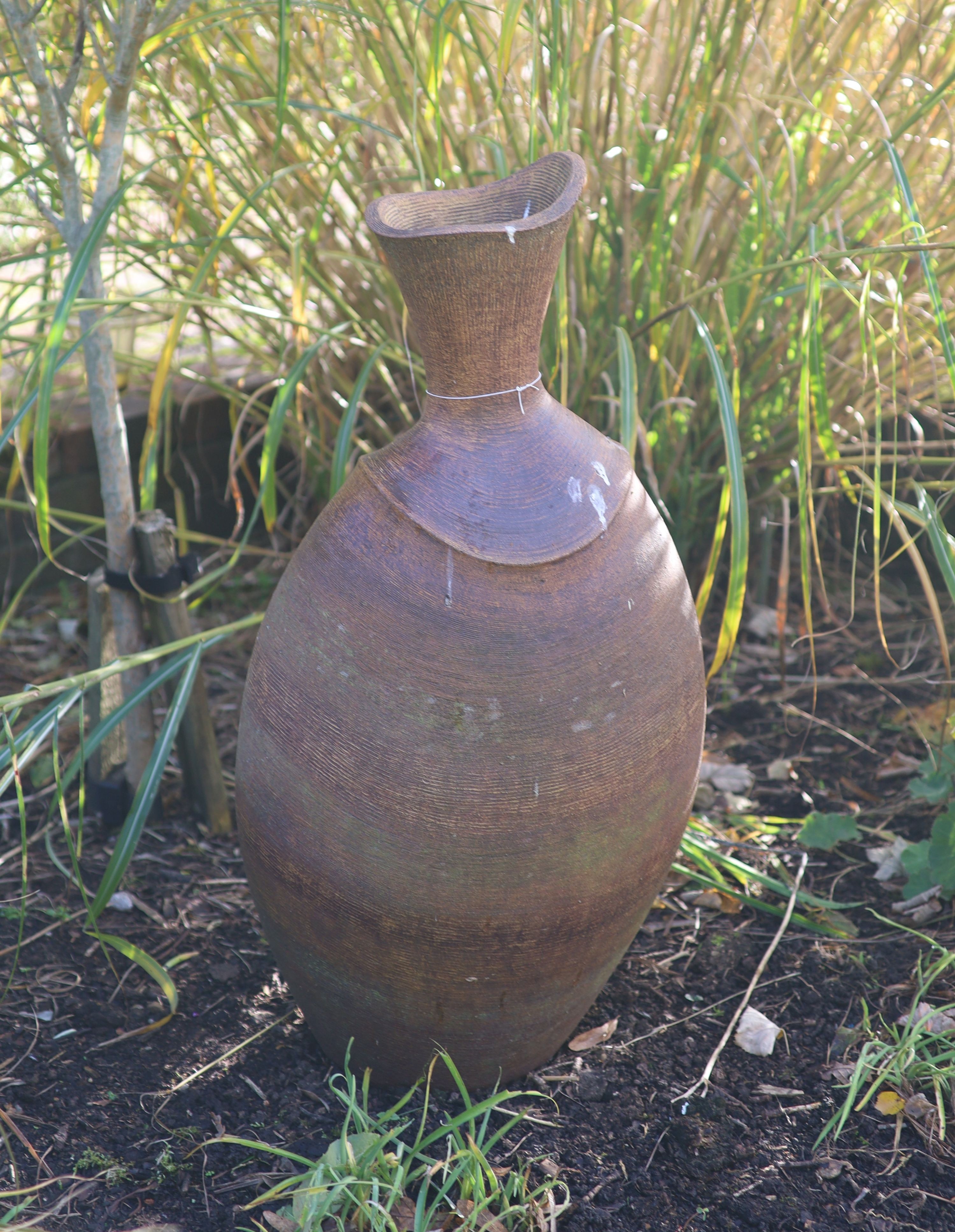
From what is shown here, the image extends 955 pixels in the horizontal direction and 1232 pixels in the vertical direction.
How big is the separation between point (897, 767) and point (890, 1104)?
0.91 meters

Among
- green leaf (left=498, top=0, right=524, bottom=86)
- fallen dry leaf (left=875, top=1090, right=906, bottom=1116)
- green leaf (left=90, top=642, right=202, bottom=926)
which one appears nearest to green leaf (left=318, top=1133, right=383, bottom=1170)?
green leaf (left=90, top=642, right=202, bottom=926)

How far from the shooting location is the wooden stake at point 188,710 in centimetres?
186

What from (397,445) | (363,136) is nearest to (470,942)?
(397,445)

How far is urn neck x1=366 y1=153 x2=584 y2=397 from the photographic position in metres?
1.21

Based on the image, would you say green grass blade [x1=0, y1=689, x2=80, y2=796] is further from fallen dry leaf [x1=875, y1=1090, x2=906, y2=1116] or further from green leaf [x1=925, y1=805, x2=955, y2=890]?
green leaf [x1=925, y1=805, x2=955, y2=890]

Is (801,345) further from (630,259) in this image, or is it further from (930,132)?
(930,132)

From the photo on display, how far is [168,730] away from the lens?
A: 1712mm

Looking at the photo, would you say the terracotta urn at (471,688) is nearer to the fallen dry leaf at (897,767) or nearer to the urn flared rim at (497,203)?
the urn flared rim at (497,203)

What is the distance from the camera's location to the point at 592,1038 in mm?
1560

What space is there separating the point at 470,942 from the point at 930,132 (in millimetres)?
2200

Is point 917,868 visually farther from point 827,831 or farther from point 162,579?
point 162,579

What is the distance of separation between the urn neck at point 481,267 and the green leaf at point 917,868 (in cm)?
107

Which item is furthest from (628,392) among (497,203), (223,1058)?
(223,1058)

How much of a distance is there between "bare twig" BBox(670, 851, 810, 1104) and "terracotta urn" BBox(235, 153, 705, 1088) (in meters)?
0.28
